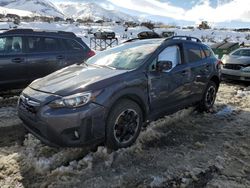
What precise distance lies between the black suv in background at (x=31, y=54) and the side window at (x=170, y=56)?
3002 millimetres

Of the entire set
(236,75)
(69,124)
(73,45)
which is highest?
(73,45)

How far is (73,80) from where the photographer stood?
15.0 ft

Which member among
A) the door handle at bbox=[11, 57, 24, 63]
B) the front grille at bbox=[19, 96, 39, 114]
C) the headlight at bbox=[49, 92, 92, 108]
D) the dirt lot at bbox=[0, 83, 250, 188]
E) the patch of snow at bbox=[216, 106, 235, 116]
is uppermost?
the door handle at bbox=[11, 57, 24, 63]

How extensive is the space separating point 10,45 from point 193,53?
3.94 metres

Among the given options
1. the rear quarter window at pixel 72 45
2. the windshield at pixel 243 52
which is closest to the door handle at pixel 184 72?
the rear quarter window at pixel 72 45

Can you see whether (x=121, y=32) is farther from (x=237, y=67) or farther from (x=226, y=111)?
(x=226, y=111)

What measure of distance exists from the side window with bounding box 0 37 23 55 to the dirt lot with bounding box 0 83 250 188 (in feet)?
5.89

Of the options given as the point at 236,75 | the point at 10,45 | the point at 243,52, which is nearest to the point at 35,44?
the point at 10,45

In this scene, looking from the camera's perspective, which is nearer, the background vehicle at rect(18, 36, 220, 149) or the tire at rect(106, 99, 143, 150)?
the background vehicle at rect(18, 36, 220, 149)

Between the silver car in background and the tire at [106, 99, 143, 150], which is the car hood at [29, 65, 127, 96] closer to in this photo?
the tire at [106, 99, 143, 150]

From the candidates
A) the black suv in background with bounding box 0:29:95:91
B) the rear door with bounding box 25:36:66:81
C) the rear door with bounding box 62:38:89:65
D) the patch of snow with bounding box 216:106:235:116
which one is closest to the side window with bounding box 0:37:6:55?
the black suv in background with bounding box 0:29:95:91

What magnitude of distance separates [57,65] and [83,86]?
362 centimetres

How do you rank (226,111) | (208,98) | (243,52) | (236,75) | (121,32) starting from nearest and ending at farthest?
(208,98)
(226,111)
(236,75)
(243,52)
(121,32)

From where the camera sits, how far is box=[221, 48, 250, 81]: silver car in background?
10.5 metres
